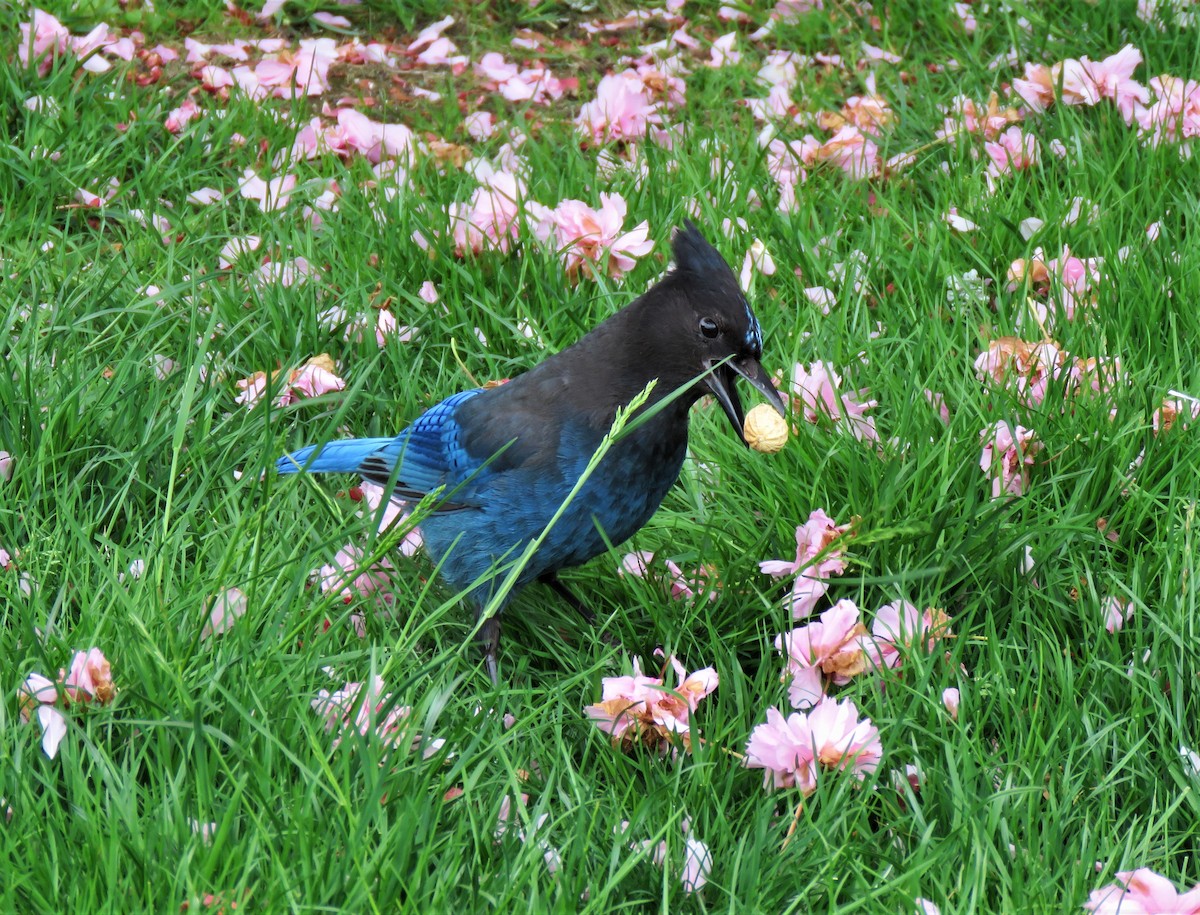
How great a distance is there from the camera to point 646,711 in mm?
2566

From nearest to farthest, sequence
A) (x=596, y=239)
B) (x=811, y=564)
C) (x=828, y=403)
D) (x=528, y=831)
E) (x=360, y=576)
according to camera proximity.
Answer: (x=528, y=831)
(x=811, y=564)
(x=360, y=576)
(x=828, y=403)
(x=596, y=239)

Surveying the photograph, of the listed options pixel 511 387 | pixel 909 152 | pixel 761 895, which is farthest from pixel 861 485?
pixel 909 152

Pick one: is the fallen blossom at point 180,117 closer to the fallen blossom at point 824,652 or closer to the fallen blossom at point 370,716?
the fallen blossom at point 370,716

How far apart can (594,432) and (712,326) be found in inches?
13.0

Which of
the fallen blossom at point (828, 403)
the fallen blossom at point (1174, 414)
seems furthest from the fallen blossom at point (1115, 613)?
the fallen blossom at point (828, 403)

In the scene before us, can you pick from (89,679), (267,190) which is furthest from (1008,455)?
(267,190)

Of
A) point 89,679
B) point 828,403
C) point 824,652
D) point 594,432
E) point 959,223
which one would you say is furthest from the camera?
point 959,223

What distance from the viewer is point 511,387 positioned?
3191 millimetres

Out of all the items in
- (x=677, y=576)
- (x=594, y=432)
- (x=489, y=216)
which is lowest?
(x=677, y=576)

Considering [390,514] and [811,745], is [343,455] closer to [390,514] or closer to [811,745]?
[390,514]

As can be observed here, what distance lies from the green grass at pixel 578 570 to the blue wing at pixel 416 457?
0.11 m

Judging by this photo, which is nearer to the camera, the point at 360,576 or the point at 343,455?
the point at 360,576

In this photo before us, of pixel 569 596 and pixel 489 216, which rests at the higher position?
pixel 489 216

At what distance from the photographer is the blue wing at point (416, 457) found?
320 centimetres
